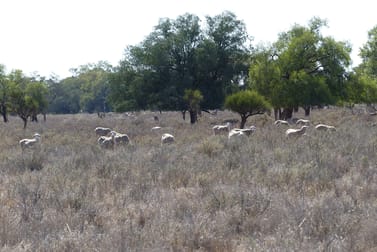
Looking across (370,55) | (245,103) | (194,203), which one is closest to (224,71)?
(245,103)

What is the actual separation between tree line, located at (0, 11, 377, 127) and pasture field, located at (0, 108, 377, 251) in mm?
19160

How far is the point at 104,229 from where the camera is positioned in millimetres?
5898

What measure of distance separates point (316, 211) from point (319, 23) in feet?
97.3

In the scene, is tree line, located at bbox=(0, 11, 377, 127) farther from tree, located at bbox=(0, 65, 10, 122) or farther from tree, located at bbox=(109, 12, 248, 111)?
tree, located at bbox=(0, 65, 10, 122)

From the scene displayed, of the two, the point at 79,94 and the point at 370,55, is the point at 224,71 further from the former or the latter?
the point at 79,94

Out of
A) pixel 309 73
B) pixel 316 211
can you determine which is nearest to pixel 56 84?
pixel 309 73

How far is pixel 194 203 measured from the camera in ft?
22.8

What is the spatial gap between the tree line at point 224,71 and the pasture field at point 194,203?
1916 cm

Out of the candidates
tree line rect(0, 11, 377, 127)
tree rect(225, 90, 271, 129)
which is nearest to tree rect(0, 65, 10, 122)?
tree line rect(0, 11, 377, 127)

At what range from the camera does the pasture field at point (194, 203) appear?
17.3 feet

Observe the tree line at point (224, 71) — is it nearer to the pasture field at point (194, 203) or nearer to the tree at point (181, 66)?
the tree at point (181, 66)

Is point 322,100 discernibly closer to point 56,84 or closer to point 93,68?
point 56,84

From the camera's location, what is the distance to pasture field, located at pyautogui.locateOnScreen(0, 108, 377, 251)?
5.28 meters

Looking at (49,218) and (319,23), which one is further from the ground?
(319,23)
